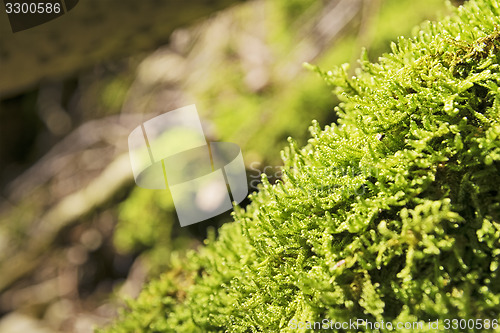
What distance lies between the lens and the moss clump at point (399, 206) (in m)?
0.68

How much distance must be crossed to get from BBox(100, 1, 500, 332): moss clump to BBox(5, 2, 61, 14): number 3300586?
104cm

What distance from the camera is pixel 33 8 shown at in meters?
1.39

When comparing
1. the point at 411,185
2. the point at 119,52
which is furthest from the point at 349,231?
the point at 119,52

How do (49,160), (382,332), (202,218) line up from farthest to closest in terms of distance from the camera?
1. (49,160)
2. (202,218)
3. (382,332)

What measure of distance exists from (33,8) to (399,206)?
135 centimetres

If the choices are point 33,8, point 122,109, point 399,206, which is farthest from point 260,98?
point 399,206

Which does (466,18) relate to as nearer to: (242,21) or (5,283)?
(242,21)

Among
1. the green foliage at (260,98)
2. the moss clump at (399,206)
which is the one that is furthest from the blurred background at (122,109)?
the moss clump at (399,206)

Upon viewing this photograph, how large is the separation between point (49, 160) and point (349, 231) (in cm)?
308

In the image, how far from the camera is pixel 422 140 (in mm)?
733

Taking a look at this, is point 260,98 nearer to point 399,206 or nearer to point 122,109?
point 122,109

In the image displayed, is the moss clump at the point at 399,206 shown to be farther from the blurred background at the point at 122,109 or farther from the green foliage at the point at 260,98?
the green foliage at the point at 260,98

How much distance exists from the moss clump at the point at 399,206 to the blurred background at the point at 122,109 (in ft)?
3.39

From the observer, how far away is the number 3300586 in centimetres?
135
